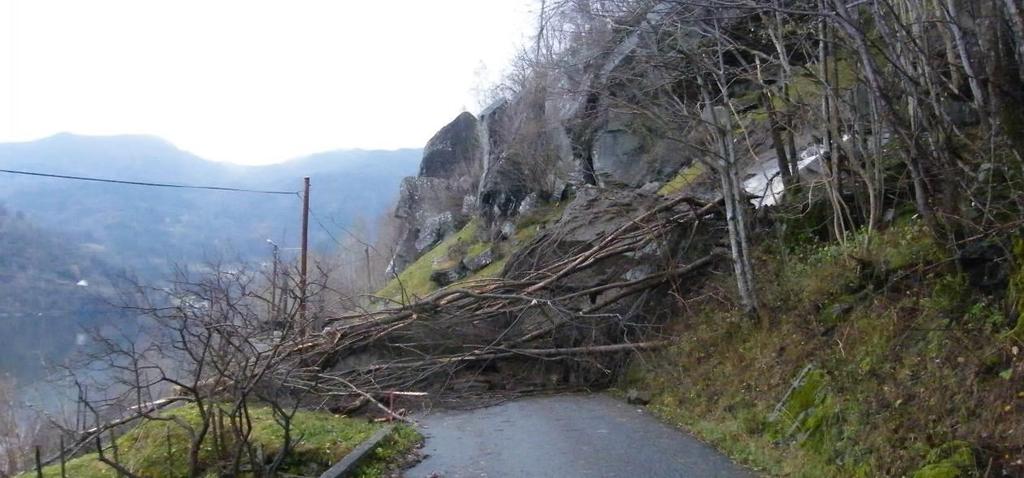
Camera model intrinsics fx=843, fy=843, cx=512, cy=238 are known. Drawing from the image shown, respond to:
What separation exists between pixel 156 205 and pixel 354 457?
43.0 m

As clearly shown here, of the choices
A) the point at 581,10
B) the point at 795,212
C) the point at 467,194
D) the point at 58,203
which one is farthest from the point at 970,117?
the point at 58,203

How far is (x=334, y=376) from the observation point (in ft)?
49.6

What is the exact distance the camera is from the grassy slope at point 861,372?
6797mm

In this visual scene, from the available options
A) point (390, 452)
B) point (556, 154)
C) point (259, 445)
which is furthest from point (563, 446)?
point (556, 154)

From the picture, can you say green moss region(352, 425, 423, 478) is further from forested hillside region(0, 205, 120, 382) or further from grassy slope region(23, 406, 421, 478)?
forested hillside region(0, 205, 120, 382)

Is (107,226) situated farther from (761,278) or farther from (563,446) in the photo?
(563,446)

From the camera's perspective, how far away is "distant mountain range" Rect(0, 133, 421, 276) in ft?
99.9

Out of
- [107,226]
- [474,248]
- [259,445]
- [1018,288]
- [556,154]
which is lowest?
[474,248]

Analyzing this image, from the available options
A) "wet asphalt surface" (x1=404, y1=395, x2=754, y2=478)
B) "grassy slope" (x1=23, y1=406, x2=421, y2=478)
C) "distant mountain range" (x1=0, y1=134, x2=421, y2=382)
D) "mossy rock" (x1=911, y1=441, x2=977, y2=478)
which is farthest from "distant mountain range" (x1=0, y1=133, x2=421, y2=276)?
"mossy rock" (x1=911, y1=441, x2=977, y2=478)

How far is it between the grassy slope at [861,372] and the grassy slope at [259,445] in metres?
3.99

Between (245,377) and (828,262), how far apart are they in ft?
28.6

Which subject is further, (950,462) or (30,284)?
(30,284)

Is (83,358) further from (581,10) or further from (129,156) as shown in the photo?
(129,156)

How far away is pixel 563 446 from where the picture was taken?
10617 mm
